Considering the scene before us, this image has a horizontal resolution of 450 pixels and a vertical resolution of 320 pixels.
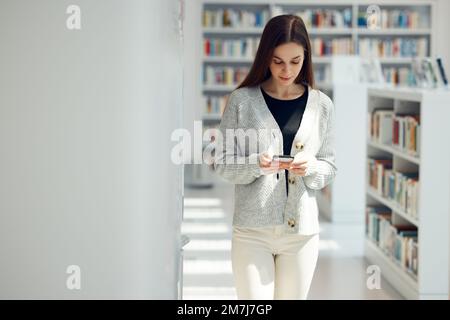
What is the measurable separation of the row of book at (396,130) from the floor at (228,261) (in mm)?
961

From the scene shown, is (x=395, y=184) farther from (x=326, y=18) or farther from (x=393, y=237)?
(x=326, y=18)

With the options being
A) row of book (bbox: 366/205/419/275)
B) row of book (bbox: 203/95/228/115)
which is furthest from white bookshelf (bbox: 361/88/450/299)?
row of book (bbox: 203/95/228/115)

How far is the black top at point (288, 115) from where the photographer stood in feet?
8.91

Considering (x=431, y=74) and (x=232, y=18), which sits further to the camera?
(x=232, y=18)

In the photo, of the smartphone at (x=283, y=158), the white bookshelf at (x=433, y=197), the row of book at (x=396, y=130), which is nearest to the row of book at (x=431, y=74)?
the row of book at (x=396, y=130)

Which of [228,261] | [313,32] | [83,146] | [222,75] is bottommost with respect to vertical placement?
[228,261]

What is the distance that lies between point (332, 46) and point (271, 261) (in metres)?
9.82

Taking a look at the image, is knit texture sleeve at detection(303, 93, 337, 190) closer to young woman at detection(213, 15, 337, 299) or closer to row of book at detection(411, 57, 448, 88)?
young woman at detection(213, 15, 337, 299)

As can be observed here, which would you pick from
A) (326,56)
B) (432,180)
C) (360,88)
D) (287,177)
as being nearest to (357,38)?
A: (326,56)

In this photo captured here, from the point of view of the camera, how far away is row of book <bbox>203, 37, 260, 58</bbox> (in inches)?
471

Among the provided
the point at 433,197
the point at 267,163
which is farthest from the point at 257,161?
the point at 433,197

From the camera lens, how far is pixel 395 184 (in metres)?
5.70

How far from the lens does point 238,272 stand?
269 cm

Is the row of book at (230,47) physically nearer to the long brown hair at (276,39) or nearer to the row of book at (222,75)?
the row of book at (222,75)
